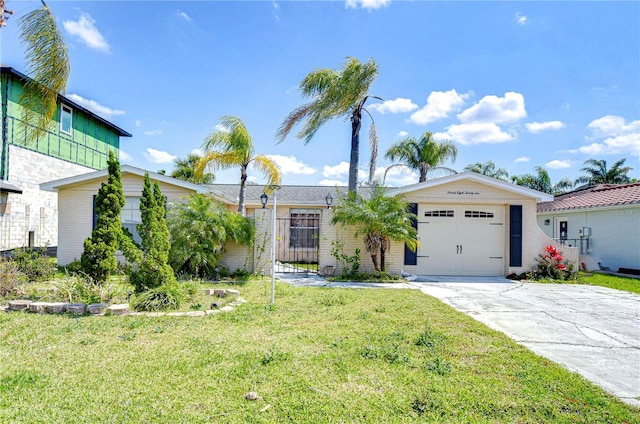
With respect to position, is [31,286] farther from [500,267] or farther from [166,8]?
[500,267]

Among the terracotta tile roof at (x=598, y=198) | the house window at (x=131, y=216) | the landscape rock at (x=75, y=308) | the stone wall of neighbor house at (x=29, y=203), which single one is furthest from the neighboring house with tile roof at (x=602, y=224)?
the stone wall of neighbor house at (x=29, y=203)

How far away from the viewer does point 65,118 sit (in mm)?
19516

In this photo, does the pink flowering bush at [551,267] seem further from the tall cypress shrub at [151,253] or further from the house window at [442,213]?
the tall cypress shrub at [151,253]

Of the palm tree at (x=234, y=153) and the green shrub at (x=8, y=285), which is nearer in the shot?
the green shrub at (x=8, y=285)

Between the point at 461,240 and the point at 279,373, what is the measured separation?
1017 centimetres

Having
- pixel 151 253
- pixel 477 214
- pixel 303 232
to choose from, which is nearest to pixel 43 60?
pixel 151 253

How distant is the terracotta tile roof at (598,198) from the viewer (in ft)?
48.2

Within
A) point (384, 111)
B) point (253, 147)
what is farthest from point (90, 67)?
point (384, 111)

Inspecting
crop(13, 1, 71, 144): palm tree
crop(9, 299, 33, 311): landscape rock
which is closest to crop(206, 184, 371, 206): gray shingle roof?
crop(13, 1, 71, 144): palm tree

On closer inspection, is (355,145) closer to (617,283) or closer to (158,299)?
(158,299)

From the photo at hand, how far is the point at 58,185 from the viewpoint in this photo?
1147cm

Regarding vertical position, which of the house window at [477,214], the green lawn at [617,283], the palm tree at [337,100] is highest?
the palm tree at [337,100]

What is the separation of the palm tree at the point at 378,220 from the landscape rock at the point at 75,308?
6.70 m

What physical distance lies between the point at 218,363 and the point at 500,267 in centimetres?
1117
